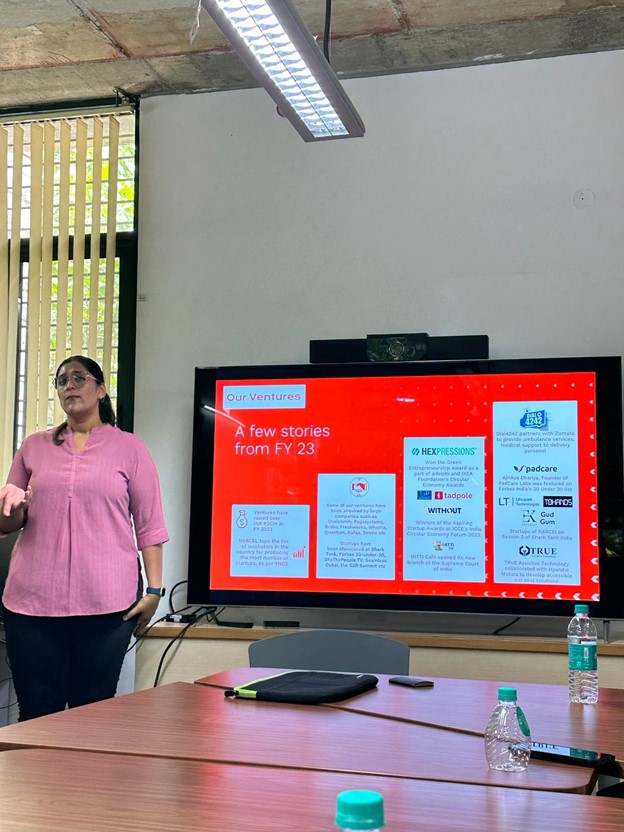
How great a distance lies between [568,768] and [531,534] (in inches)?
83.7

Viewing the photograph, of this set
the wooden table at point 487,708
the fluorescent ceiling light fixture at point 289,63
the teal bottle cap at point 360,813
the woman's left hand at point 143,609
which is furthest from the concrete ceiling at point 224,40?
the teal bottle cap at point 360,813

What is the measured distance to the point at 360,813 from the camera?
769 mm

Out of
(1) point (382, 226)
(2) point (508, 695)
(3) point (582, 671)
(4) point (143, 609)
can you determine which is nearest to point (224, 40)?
(1) point (382, 226)

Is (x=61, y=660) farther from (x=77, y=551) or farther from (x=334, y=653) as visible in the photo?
(x=334, y=653)

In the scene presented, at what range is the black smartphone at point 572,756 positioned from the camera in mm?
1375

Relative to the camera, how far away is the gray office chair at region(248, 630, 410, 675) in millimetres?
2504

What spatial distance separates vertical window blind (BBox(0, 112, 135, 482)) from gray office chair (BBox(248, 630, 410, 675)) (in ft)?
6.50

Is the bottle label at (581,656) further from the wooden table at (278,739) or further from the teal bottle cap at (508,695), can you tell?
the teal bottle cap at (508,695)

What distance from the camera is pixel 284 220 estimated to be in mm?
4062

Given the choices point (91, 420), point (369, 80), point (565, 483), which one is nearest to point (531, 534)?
point (565, 483)

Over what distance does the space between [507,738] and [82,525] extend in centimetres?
194

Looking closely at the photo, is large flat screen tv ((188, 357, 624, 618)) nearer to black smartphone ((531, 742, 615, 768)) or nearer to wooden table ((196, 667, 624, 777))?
wooden table ((196, 667, 624, 777))

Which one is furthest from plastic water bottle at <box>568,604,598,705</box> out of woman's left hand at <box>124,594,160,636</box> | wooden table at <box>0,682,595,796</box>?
woman's left hand at <box>124,594,160,636</box>

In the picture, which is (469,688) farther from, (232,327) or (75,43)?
(75,43)
